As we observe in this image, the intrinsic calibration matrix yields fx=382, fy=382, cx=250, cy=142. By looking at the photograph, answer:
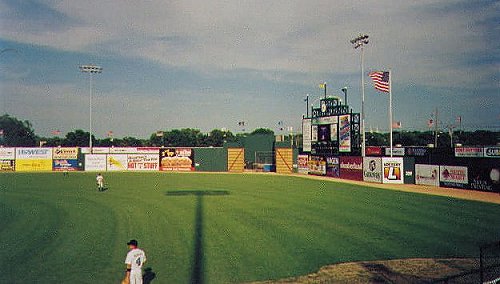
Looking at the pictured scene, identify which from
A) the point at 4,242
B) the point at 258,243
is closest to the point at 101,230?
the point at 4,242

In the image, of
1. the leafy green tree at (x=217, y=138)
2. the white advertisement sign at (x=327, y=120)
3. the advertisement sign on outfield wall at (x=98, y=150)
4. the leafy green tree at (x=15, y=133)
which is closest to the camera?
the white advertisement sign at (x=327, y=120)

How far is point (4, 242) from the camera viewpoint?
49.6 ft

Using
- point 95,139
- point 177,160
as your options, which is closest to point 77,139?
point 95,139

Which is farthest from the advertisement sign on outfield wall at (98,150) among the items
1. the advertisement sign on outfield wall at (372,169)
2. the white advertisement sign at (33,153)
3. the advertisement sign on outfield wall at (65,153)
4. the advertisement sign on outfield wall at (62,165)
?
the advertisement sign on outfield wall at (372,169)

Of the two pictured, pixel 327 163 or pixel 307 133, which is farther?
pixel 307 133

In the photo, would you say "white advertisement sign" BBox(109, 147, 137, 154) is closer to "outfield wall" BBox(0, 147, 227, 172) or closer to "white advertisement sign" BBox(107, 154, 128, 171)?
"outfield wall" BBox(0, 147, 227, 172)

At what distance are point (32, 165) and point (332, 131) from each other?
48.8m

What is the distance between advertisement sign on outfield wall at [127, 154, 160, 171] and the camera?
210ft

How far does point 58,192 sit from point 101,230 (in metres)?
16.8

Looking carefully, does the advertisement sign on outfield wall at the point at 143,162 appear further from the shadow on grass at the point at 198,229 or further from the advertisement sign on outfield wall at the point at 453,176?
the advertisement sign on outfield wall at the point at 453,176

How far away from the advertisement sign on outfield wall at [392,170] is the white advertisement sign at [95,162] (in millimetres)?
45443

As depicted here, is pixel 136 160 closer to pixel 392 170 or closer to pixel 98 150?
pixel 98 150

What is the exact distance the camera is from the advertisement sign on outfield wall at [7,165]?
6203 centimetres

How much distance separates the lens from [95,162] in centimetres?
6372
